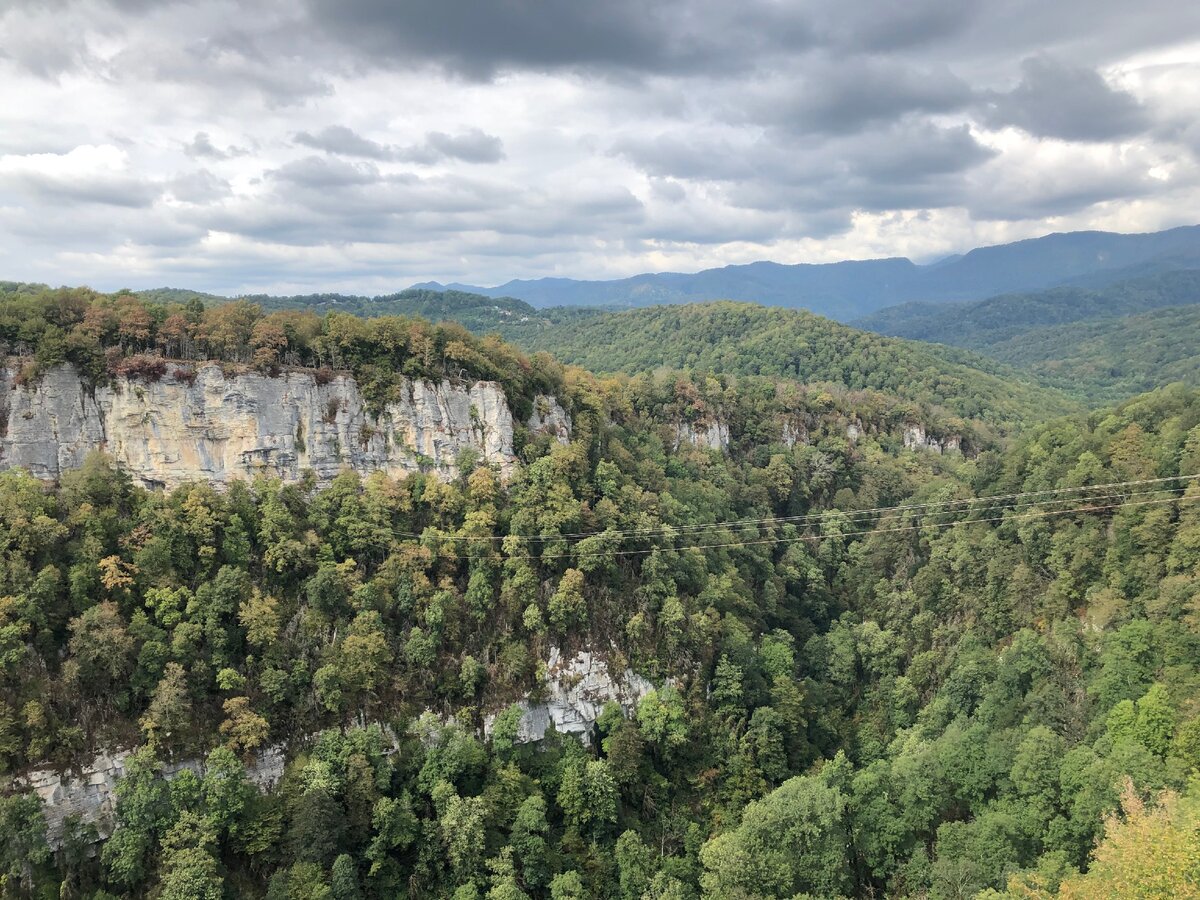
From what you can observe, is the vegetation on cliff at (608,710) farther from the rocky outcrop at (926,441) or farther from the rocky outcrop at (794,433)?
the rocky outcrop at (926,441)

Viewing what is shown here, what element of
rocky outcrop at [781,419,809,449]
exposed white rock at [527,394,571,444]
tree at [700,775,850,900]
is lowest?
tree at [700,775,850,900]

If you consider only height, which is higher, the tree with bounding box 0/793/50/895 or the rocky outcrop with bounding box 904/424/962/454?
the rocky outcrop with bounding box 904/424/962/454

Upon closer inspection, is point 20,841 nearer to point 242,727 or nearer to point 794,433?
point 242,727

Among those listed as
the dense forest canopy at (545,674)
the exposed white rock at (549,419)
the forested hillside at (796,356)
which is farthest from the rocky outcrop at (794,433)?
the exposed white rock at (549,419)

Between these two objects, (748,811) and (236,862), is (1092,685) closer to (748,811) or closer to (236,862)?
(748,811)

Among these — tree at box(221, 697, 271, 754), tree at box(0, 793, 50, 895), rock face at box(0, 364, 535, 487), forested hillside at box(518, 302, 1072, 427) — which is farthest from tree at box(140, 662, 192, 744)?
forested hillside at box(518, 302, 1072, 427)

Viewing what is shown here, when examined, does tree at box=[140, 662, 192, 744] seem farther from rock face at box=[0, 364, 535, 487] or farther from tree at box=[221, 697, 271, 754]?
rock face at box=[0, 364, 535, 487]
